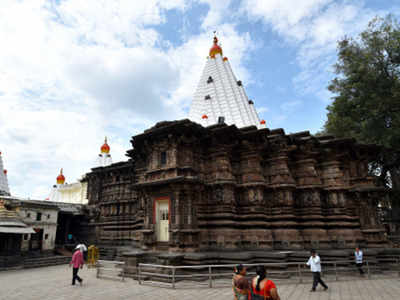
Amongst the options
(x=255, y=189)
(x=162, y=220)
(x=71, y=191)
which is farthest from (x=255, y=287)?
(x=71, y=191)

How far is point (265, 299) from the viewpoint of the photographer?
15.6 feet

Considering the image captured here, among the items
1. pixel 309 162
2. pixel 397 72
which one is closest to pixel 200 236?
pixel 309 162

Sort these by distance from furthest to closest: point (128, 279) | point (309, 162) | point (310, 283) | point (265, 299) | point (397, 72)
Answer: point (397, 72)
point (309, 162)
point (128, 279)
point (310, 283)
point (265, 299)

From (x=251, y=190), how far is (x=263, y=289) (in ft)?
35.1

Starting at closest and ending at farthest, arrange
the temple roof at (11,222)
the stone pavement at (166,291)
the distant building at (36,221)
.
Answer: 1. the stone pavement at (166,291)
2. the temple roof at (11,222)
3. the distant building at (36,221)

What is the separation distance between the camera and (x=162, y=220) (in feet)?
48.3

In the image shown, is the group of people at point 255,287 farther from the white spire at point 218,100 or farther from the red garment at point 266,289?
the white spire at point 218,100

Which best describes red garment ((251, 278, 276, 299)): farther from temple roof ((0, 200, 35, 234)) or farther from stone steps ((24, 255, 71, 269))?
stone steps ((24, 255, 71, 269))

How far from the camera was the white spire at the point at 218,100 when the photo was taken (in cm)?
2988

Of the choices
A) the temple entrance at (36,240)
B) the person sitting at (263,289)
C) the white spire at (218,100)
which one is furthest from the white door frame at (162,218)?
the white spire at (218,100)

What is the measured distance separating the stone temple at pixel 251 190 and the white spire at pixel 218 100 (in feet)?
41.3

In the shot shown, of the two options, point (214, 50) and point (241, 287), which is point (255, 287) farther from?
point (214, 50)

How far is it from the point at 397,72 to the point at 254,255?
1877 centimetres

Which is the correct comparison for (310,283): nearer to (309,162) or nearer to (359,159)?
(309,162)
